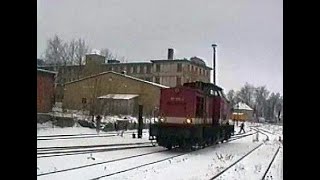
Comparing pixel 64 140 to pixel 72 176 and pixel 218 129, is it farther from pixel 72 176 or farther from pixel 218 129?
pixel 218 129

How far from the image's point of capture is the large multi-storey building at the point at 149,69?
8.91 ft

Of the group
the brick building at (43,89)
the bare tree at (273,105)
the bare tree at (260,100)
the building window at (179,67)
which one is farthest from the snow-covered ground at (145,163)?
the building window at (179,67)

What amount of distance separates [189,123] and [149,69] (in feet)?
13.0

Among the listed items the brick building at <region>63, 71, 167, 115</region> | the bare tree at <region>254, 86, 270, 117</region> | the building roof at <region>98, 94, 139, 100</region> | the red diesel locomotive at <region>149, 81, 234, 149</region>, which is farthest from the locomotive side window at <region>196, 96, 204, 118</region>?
the bare tree at <region>254, 86, 270, 117</region>

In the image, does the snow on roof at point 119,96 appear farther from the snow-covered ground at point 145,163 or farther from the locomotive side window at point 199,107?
the locomotive side window at point 199,107

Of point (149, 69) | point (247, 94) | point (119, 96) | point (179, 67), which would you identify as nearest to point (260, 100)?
point (247, 94)

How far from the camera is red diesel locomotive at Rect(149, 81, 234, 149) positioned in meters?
6.27

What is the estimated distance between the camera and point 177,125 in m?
6.63

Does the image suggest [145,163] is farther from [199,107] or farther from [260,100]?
[199,107]

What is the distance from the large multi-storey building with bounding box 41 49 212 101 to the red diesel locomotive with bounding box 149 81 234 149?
2.82 meters

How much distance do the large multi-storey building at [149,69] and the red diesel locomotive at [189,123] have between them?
2.82 metres
